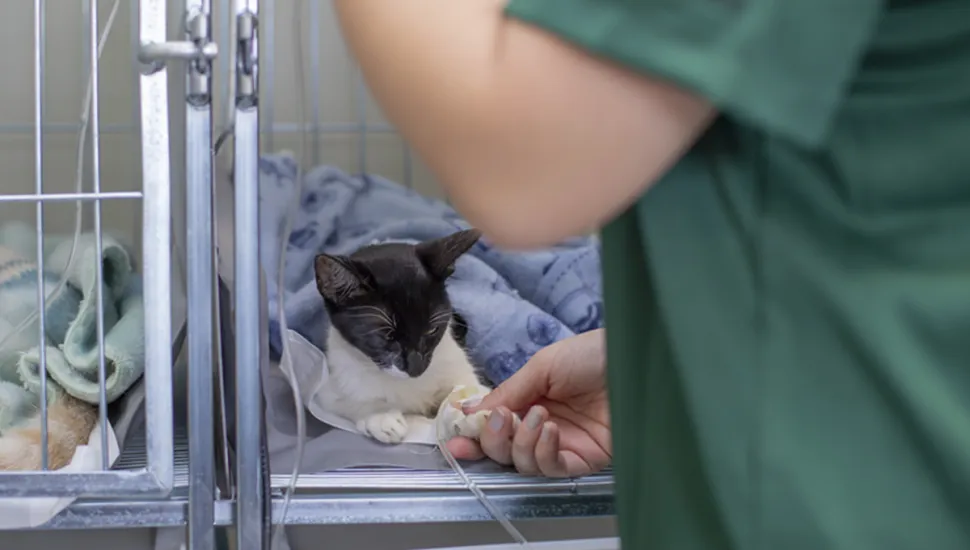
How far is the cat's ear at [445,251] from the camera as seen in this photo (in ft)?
3.47

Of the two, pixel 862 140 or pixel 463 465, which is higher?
pixel 862 140

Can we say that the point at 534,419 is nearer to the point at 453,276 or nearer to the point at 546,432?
the point at 546,432

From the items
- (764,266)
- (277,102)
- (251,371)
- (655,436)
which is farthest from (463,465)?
(277,102)

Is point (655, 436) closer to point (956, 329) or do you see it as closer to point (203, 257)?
point (956, 329)

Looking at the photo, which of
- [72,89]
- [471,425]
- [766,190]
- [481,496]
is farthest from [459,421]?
[72,89]

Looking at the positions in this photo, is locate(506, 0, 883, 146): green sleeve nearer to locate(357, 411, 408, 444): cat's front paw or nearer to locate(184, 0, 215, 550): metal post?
locate(184, 0, 215, 550): metal post

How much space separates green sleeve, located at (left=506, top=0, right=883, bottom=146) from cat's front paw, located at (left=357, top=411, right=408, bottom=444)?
0.70 metres

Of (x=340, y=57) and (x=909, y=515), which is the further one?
(x=340, y=57)

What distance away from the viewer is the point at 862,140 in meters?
0.30

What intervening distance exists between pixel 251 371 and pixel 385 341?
0.40 metres

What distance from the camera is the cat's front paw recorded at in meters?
0.91

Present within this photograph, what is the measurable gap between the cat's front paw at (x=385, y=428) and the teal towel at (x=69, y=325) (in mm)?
236

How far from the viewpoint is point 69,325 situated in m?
0.90

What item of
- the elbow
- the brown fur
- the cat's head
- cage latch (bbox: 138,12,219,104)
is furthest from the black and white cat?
the elbow
